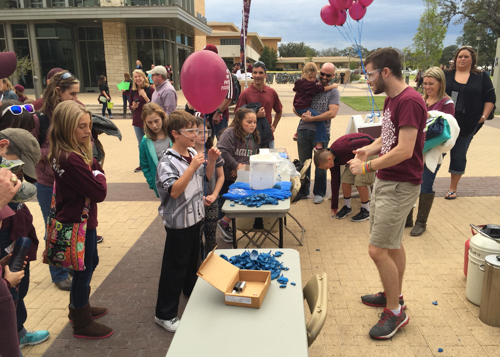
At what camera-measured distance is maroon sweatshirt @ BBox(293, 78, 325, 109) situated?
6.10 metres

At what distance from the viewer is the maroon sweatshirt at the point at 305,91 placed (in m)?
6.10

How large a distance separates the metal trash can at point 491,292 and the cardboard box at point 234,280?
201 centimetres

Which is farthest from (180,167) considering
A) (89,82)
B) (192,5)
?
(192,5)

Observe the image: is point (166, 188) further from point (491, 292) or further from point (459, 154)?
point (459, 154)

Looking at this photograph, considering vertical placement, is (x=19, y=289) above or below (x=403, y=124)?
below

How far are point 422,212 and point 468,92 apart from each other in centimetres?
224

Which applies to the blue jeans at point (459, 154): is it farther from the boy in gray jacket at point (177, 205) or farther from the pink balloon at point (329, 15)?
the boy in gray jacket at point (177, 205)

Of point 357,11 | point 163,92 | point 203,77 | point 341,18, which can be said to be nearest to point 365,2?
point 357,11

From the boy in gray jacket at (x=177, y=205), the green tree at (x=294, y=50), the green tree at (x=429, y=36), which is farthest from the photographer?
the green tree at (x=294, y=50)

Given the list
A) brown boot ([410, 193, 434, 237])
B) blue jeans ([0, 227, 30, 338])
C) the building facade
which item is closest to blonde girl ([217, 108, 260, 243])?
brown boot ([410, 193, 434, 237])

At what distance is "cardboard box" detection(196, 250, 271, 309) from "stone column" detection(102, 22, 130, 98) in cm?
2437

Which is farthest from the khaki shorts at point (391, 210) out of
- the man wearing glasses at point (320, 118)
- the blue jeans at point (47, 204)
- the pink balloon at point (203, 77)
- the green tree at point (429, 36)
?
the green tree at point (429, 36)

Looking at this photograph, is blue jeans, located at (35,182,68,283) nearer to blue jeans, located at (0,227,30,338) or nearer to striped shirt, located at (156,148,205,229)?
blue jeans, located at (0,227,30,338)

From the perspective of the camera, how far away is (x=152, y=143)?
4320mm
